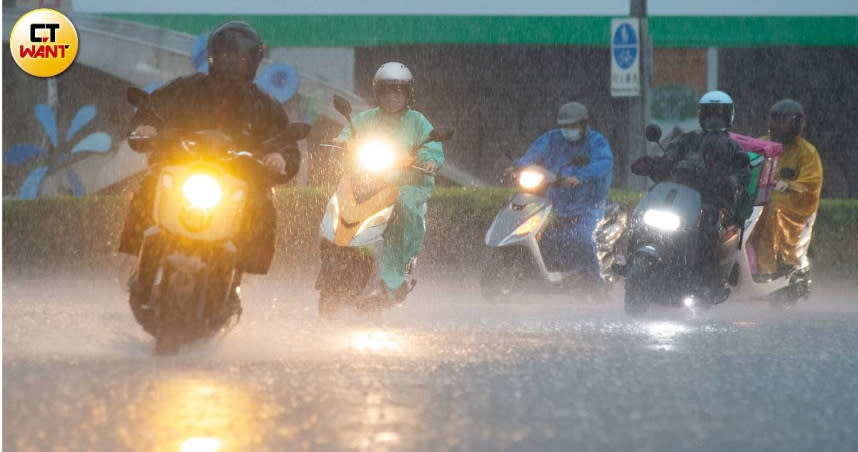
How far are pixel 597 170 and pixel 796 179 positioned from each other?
1.56 meters

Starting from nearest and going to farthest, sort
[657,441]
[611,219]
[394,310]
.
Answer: [657,441], [394,310], [611,219]

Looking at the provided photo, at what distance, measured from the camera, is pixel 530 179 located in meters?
13.3

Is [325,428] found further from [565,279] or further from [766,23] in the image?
[766,23]

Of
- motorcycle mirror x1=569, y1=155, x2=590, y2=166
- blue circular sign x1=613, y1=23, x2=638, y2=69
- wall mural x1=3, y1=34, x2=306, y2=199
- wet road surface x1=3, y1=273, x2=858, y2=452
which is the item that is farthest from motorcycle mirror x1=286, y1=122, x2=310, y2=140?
wall mural x1=3, y1=34, x2=306, y2=199

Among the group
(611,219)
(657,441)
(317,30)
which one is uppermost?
(317,30)

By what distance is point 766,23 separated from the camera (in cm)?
2606

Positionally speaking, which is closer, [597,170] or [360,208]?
[360,208]

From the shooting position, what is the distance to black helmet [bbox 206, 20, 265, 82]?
30.2 ft

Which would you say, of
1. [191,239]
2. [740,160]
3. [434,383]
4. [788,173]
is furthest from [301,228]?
[434,383]

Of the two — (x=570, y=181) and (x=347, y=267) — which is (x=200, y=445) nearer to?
(x=347, y=267)

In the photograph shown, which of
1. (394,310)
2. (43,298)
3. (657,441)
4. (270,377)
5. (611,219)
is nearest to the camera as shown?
(657,441)

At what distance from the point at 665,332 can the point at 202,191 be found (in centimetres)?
359

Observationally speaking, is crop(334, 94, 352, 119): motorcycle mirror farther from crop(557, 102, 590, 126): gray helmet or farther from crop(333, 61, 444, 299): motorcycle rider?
crop(557, 102, 590, 126): gray helmet

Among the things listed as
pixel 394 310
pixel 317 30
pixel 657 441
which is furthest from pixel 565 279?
pixel 317 30
